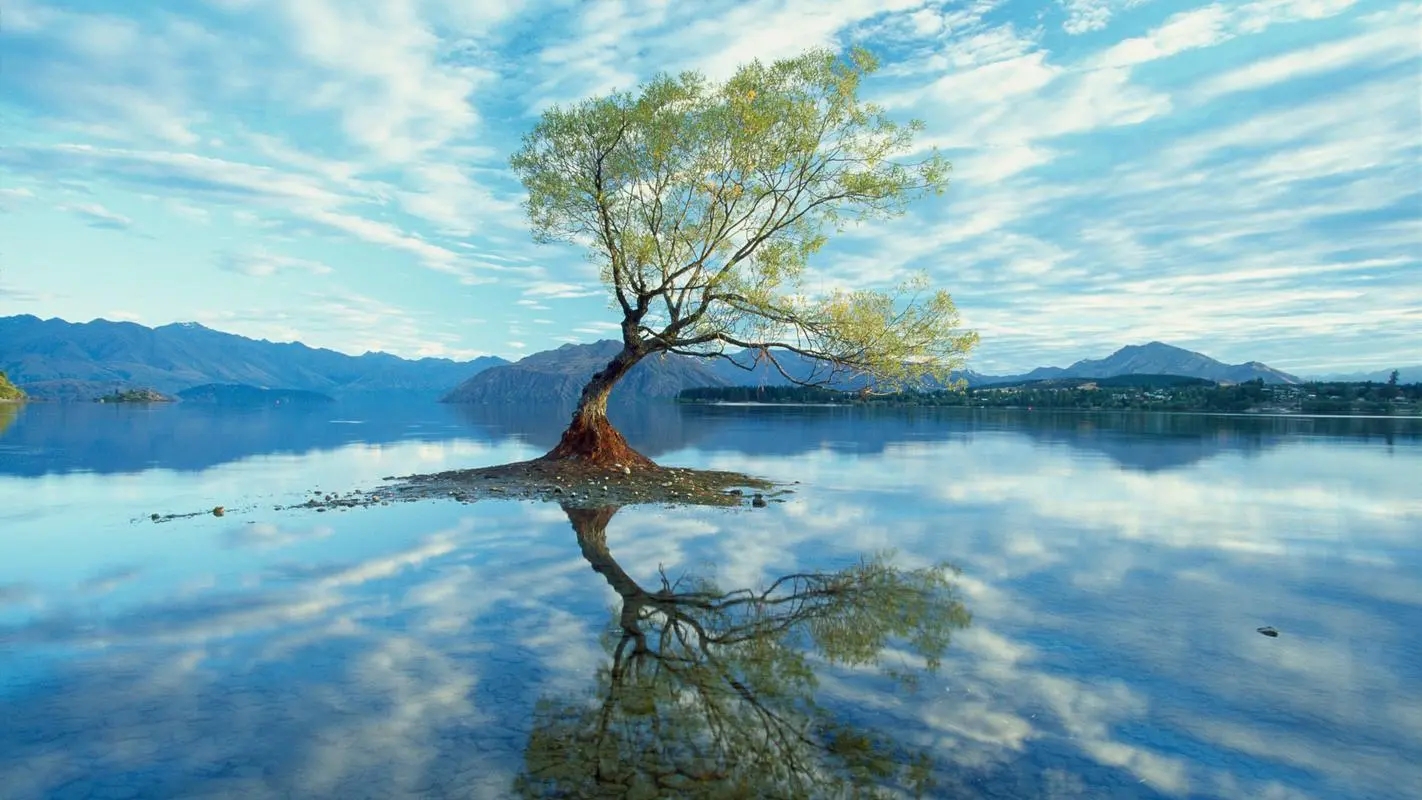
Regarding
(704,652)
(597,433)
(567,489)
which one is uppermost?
(597,433)

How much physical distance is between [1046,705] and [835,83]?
3228 cm

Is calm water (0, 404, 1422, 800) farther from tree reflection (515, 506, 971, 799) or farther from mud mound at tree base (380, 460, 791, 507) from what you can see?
mud mound at tree base (380, 460, 791, 507)

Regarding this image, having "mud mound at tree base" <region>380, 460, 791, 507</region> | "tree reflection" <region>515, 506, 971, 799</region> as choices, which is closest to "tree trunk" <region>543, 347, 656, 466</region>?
"mud mound at tree base" <region>380, 460, 791, 507</region>

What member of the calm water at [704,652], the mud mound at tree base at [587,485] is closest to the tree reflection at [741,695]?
the calm water at [704,652]

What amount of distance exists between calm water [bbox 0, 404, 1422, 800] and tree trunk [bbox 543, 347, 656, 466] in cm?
914

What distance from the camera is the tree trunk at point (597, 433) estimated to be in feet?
127

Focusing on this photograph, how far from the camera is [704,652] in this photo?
13.2 metres

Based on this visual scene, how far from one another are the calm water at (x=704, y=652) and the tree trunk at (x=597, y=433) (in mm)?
9142

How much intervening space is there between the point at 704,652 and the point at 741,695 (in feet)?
→ 6.65

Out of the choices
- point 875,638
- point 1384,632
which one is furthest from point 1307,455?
point 875,638

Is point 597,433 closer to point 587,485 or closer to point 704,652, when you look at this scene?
point 587,485

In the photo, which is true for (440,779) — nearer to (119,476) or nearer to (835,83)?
(835,83)

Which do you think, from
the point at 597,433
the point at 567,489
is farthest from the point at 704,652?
the point at 597,433

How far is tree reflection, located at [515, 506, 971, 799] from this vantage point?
8.74 m
